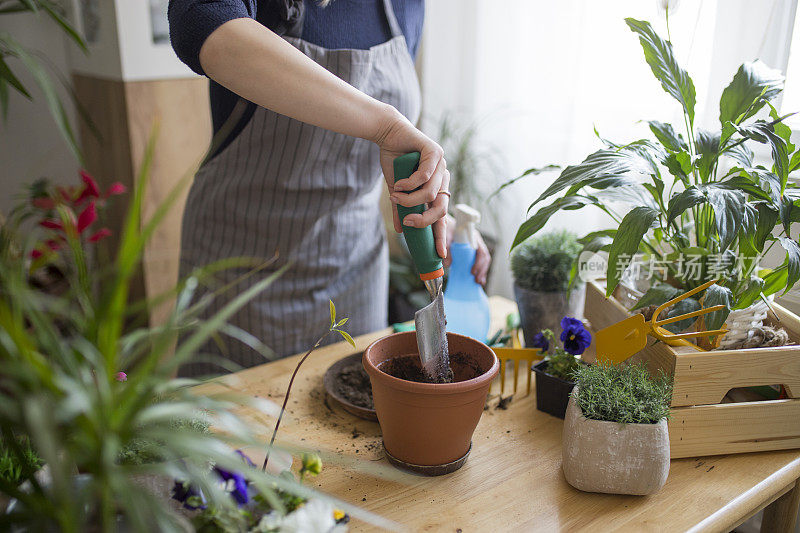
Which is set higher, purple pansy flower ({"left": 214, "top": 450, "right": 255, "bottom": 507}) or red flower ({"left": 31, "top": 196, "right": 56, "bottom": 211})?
red flower ({"left": 31, "top": 196, "right": 56, "bottom": 211})

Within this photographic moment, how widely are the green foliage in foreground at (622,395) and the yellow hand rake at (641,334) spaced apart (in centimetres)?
4

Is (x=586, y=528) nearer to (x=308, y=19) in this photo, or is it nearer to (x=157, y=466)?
(x=157, y=466)

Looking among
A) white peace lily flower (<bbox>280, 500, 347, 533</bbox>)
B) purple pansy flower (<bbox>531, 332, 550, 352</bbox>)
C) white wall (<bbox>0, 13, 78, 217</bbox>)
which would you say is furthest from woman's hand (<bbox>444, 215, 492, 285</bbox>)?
white wall (<bbox>0, 13, 78, 217</bbox>)

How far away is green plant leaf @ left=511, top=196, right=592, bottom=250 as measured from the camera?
2.91 feet

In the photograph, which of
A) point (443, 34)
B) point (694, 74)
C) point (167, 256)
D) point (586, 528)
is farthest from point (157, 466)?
point (167, 256)

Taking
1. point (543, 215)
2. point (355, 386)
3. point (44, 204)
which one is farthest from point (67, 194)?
point (543, 215)

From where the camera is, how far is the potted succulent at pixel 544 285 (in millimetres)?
1135

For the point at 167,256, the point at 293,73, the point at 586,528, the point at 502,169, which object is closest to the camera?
the point at 586,528

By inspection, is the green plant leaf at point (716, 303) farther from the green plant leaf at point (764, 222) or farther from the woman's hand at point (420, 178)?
the woman's hand at point (420, 178)

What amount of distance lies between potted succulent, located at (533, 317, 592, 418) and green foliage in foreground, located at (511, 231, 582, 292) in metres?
0.19

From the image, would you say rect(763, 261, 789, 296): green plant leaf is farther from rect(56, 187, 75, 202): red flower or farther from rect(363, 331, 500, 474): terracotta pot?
rect(56, 187, 75, 202): red flower

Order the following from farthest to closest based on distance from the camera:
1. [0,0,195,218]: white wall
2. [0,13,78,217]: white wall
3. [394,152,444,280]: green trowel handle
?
[0,13,78,217]: white wall
[0,0,195,218]: white wall
[394,152,444,280]: green trowel handle

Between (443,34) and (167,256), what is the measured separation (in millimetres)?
1375

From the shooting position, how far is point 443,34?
7.25 ft
